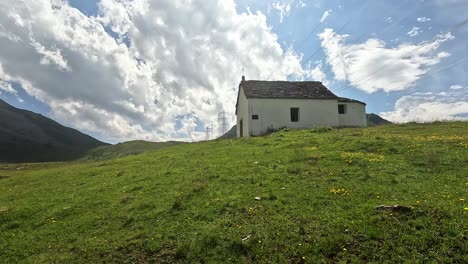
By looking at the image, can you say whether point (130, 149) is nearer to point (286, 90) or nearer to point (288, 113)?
point (286, 90)

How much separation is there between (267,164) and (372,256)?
36.4ft

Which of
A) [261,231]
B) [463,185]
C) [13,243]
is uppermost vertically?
[463,185]

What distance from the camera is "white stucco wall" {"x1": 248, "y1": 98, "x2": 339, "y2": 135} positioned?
42125 millimetres

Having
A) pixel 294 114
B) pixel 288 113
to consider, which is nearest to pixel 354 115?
pixel 294 114

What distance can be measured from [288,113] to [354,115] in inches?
417

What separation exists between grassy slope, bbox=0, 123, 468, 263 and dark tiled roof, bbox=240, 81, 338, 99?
2369 centimetres

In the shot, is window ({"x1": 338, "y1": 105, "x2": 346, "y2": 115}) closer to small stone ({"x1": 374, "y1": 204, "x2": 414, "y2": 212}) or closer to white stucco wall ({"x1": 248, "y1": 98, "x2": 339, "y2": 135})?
white stucco wall ({"x1": 248, "y1": 98, "x2": 339, "y2": 135})

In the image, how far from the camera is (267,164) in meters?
Answer: 19.0

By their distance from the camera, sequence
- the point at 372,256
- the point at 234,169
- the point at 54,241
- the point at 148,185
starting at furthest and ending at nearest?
the point at 234,169 < the point at 148,185 < the point at 54,241 < the point at 372,256

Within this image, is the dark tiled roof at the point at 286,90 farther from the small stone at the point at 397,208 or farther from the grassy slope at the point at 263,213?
the small stone at the point at 397,208

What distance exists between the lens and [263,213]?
36.8ft

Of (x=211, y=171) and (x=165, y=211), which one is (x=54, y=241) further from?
(x=211, y=171)

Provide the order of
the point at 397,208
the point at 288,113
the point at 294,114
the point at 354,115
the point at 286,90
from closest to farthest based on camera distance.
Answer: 1. the point at 397,208
2. the point at 288,113
3. the point at 294,114
4. the point at 286,90
5. the point at 354,115

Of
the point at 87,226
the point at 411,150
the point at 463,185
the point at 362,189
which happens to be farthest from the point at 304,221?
the point at 411,150
